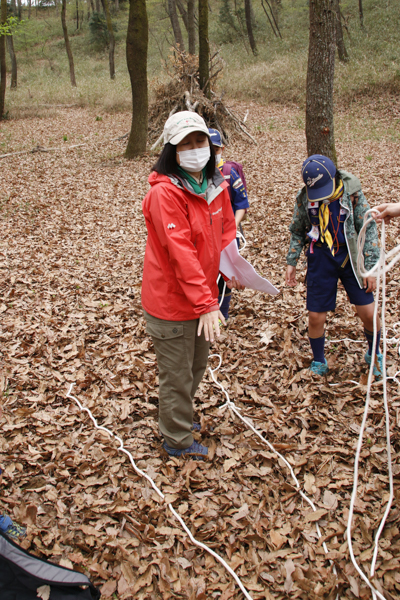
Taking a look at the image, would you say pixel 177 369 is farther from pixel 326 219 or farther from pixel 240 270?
pixel 326 219

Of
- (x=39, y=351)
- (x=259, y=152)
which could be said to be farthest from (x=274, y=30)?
(x=39, y=351)

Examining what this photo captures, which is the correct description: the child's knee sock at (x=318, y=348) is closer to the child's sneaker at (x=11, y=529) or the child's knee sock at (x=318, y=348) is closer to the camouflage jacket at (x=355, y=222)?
the camouflage jacket at (x=355, y=222)

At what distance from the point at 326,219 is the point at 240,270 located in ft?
2.74

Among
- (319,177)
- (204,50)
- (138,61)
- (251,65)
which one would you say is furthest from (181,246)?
(251,65)

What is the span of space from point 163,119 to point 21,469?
562 inches

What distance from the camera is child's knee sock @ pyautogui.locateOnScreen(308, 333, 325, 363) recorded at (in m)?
3.91

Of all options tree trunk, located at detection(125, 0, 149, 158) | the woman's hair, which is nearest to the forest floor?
the woman's hair

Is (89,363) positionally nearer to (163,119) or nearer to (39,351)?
(39,351)

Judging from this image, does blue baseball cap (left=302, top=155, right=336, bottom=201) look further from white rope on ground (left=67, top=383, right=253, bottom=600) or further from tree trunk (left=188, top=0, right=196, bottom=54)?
tree trunk (left=188, top=0, right=196, bottom=54)

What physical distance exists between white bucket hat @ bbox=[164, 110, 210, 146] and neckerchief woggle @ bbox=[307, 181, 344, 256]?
4.38 feet

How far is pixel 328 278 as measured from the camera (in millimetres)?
3566

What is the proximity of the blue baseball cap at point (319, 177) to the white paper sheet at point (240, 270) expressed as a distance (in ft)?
2.60

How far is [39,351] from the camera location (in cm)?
462

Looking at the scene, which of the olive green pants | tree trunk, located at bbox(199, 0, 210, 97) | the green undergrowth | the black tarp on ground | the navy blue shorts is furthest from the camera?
the green undergrowth
